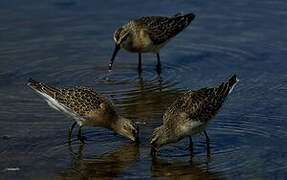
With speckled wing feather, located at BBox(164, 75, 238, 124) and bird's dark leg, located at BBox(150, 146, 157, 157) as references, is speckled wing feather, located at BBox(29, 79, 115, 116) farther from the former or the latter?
bird's dark leg, located at BBox(150, 146, 157, 157)

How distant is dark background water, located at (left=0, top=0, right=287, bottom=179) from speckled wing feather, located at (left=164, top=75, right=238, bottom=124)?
0.53 meters

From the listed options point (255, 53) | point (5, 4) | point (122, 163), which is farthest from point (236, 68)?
point (5, 4)

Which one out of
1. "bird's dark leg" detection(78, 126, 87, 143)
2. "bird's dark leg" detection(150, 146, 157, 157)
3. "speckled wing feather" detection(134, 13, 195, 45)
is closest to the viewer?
"bird's dark leg" detection(150, 146, 157, 157)

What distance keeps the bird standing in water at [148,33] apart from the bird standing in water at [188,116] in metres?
3.95

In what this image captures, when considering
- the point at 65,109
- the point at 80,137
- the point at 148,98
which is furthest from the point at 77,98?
the point at 148,98

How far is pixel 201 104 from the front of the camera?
34.0 ft

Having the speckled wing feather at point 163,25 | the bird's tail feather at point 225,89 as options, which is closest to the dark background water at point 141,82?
the speckled wing feather at point 163,25

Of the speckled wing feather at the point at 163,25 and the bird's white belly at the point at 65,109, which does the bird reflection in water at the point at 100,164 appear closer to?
the bird's white belly at the point at 65,109

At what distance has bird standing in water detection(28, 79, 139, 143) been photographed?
1085 centimetres

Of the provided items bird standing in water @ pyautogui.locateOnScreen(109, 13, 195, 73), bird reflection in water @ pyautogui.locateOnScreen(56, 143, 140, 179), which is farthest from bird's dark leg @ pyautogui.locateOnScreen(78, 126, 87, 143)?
bird standing in water @ pyautogui.locateOnScreen(109, 13, 195, 73)

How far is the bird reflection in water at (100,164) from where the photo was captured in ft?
31.3

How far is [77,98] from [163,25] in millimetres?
4855

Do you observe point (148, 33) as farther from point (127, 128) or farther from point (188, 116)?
point (188, 116)

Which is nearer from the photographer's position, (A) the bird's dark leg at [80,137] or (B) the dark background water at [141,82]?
(B) the dark background water at [141,82]
